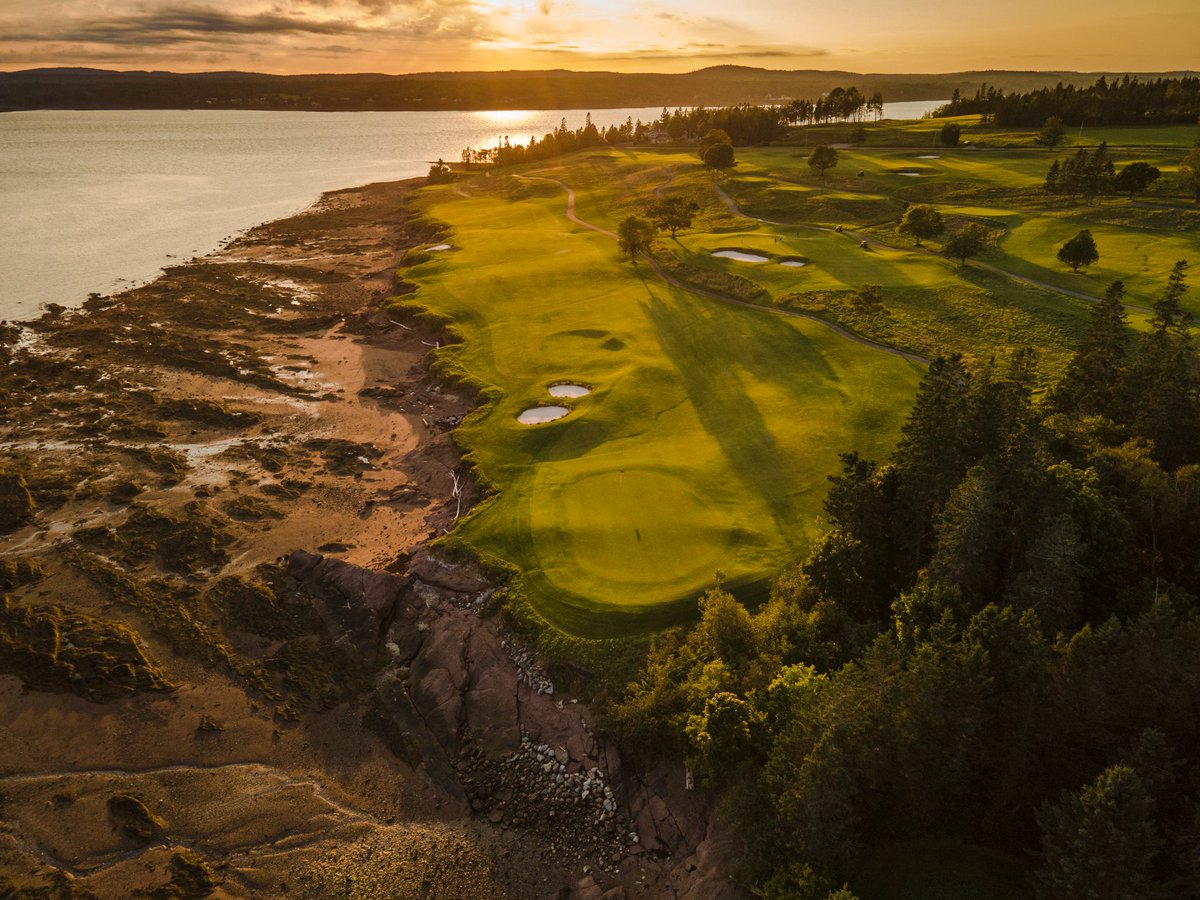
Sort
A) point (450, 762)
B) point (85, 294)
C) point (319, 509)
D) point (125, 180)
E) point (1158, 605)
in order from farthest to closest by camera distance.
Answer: point (125, 180) → point (85, 294) → point (319, 509) → point (450, 762) → point (1158, 605)

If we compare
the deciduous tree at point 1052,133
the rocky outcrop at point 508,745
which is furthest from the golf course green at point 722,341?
the rocky outcrop at point 508,745

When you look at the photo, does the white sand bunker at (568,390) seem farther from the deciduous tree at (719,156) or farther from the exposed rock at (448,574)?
the deciduous tree at (719,156)

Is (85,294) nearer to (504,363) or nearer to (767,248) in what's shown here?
(504,363)

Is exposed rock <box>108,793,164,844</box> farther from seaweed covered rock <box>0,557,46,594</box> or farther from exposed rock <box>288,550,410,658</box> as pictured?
seaweed covered rock <box>0,557,46,594</box>

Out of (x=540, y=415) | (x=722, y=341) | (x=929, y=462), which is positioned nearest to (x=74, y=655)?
(x=540, y=415)

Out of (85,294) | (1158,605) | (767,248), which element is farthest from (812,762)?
(85,294)
